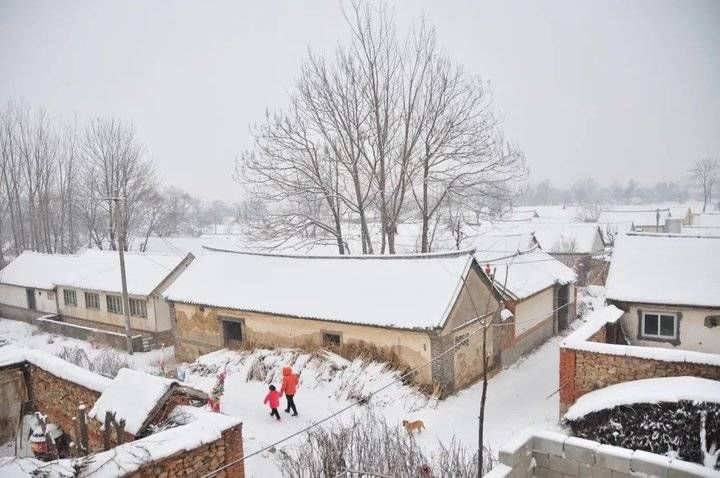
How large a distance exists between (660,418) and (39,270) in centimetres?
3522

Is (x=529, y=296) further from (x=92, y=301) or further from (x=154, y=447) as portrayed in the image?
(x=92, y=301)

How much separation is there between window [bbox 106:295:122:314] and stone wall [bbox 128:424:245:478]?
69.5ft

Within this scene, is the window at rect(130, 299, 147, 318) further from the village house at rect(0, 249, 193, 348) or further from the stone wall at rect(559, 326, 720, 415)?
the stone wall at rect(559, 326, 720, 415)

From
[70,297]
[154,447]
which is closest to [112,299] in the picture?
[70,297]

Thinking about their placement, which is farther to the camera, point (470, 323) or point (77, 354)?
point (77, 354)

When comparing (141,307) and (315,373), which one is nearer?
(315,373)

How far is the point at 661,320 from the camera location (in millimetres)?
15484

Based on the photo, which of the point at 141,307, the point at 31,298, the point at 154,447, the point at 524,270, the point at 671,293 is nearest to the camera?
the point at 154,447

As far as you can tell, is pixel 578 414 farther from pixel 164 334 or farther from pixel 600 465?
pixel 164 334

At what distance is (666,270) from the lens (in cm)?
1623

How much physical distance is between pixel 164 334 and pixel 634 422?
70.9ft

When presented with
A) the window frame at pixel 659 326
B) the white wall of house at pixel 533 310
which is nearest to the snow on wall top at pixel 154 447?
the white wall of house at pixel 533 310

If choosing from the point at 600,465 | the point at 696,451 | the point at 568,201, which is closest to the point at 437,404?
the point at 696,451

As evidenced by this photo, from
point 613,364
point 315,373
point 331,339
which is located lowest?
point 315,373
